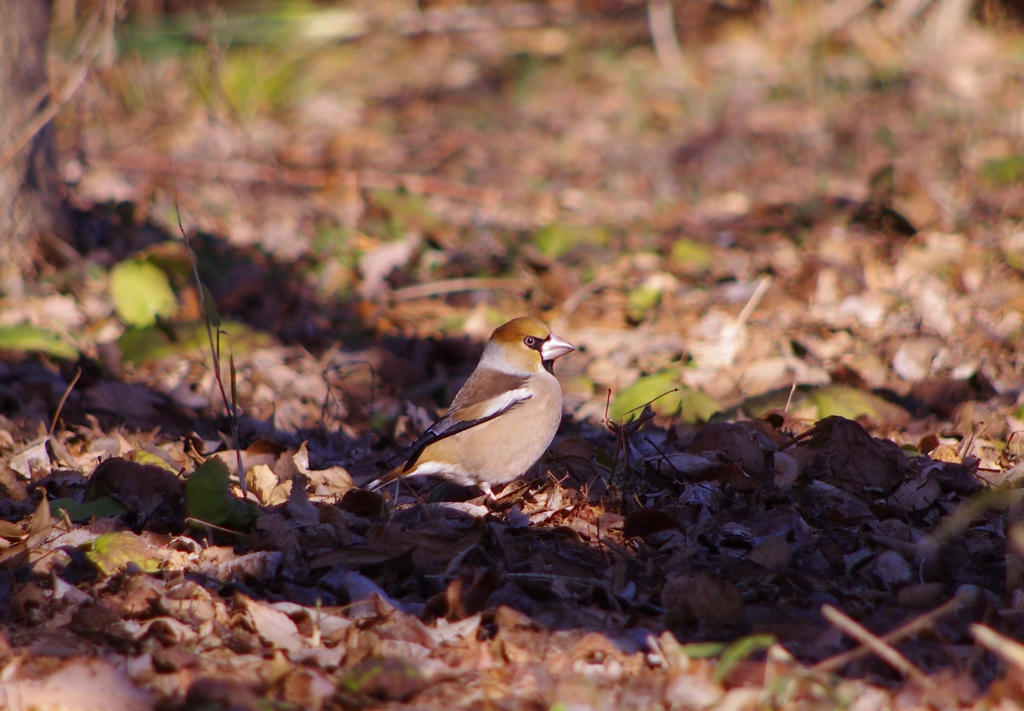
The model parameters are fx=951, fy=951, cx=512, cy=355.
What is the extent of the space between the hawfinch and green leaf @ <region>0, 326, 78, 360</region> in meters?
2.57

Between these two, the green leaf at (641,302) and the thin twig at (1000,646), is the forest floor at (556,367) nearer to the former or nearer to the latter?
the green leaf at (641,302)

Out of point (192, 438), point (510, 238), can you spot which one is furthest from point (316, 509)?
point (510, 238)

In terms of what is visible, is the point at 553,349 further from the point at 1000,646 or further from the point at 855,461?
the point at 1000,646

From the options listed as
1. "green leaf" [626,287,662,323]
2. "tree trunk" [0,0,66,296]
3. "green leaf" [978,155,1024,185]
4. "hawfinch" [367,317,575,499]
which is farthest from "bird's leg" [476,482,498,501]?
"green leaf" [978,155,1024,185]

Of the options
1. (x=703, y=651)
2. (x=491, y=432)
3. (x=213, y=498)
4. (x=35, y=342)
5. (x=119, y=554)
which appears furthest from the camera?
(x=35, y=342)

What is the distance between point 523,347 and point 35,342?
9.56 ft

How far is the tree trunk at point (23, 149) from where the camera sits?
245 inches

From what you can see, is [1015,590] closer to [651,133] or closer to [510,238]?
[510,238]

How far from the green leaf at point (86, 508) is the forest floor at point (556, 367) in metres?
0.02

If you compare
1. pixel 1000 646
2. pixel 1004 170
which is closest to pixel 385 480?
pixel 1000 646

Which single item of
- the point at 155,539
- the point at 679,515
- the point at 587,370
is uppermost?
the point at 155,539

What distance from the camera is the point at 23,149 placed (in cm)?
640

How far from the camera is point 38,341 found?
556cm

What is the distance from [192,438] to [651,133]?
7.55 meters
